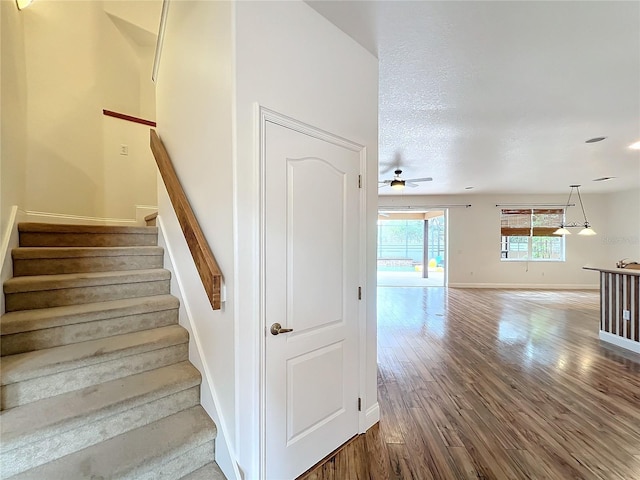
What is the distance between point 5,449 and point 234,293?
3.39ft

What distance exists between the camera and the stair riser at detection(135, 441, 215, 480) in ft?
4.25

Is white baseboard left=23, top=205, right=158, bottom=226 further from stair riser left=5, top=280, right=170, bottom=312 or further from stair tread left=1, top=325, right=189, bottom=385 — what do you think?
stair tread left=1, top=325, right=189, bottom=385

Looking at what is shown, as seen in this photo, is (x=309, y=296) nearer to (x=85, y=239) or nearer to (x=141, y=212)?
(x=85, y=239)

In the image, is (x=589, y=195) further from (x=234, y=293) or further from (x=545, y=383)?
(x=234, y=293)

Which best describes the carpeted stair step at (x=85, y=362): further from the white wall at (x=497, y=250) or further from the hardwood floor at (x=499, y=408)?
the white wall at (x=497, y=250)

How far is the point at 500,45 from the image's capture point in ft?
6.59

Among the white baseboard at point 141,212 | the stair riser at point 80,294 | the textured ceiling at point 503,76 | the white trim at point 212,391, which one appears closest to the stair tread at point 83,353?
the white trim at point 212,391

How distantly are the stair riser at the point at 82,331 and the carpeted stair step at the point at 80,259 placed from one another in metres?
0.55

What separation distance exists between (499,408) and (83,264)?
11.3ft

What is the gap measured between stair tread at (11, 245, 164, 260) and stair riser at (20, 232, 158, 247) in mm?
129

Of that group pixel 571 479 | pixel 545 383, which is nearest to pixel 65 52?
pixel 571 479

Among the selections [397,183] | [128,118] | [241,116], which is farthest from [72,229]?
[397,183]

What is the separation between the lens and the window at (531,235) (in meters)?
8.59

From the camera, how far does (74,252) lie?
2072 millimetres
